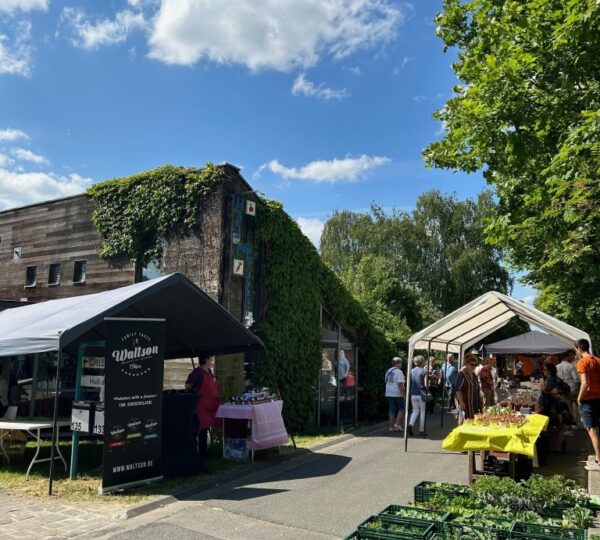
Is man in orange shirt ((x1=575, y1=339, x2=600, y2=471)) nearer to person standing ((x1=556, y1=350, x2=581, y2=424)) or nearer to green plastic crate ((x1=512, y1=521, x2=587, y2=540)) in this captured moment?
green plastic crate ((x1=512, y1=521, x2=587, y2=540))

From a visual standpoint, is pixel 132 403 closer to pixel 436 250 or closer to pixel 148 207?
pixel 148 207

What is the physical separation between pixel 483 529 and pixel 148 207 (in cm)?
1191

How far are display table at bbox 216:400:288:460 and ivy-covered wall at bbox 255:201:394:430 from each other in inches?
118

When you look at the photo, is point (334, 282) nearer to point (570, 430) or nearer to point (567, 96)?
point (570, 430)

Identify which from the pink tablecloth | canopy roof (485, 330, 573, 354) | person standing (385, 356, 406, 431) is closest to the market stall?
the pink tablecloth

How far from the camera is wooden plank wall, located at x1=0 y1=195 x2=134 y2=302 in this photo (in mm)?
14969

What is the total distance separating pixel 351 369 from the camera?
623 inches

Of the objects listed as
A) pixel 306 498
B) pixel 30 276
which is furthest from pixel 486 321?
pixel 30 276

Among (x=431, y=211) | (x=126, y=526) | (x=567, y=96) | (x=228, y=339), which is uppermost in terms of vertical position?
(x=431, y=211)

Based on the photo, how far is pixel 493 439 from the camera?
259 inches

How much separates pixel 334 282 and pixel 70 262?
25.5 ft

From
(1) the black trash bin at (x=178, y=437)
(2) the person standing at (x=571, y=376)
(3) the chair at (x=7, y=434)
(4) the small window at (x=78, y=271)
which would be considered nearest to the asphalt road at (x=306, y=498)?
(1) the black trash bin at (x=178, y=437)

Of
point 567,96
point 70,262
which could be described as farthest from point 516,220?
point 70,262

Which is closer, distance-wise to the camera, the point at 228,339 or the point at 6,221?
the point at 228,339
